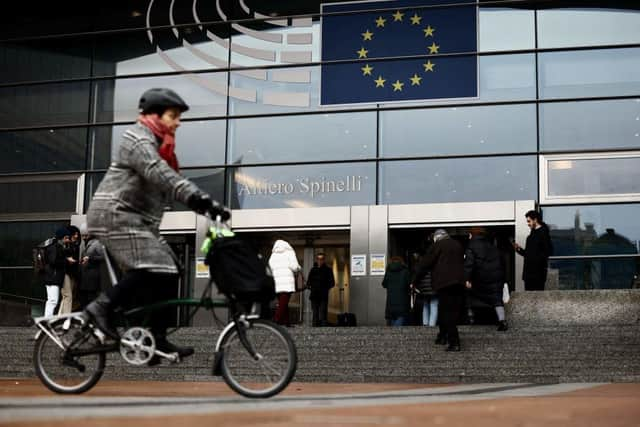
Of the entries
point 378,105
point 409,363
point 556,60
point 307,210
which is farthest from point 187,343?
point 556,60

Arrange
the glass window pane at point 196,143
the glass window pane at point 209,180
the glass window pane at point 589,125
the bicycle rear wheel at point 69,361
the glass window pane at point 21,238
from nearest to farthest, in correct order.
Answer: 1. the bicycle rear wheel at point 69,361
2. the glass window pane at point 589,125
3. the glass window pane at point 209,180
4. the glass window pane at point 196,143
5. the glass window pane at point 21,238

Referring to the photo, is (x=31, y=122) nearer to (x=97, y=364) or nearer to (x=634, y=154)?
(x=634, y=154)

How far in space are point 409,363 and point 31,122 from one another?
14.5 meters

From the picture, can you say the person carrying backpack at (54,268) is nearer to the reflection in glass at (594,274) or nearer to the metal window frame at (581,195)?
the reflection in glass at (594,274)

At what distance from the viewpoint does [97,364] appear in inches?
231

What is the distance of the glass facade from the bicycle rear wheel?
587 inches

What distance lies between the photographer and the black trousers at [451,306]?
11779mm

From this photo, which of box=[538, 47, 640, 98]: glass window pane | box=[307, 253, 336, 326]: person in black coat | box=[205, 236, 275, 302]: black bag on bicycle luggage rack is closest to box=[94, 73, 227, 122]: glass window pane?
box=[307, 253, 336, 326]: person in black coat

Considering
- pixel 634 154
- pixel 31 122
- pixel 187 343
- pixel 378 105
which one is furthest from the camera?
pixel 31 122

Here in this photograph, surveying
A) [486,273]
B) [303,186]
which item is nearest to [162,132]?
[486,273]

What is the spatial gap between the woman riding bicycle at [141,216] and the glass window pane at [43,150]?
1746 centimetres

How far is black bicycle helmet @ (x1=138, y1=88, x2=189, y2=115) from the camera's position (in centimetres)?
566

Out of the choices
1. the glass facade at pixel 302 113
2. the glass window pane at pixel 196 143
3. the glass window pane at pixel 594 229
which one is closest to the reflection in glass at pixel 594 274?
the glass facade at pixel 302 113

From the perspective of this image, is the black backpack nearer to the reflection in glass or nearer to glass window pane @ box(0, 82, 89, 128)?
glass window pane @ box(0, 82, 89, 128)
